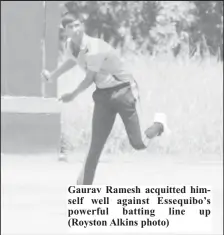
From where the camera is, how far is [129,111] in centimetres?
287

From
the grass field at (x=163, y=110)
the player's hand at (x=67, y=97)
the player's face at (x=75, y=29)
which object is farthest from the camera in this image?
the grass field at (x=163, y=110)

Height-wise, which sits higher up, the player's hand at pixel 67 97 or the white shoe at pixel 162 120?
the player's hand at pixel 67 97

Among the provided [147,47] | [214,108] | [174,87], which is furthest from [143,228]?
[214,108]

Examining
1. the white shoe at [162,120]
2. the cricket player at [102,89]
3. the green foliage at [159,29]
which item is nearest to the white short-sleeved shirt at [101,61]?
the cricket player at [102,89]

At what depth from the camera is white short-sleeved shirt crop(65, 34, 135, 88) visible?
280 centimetres

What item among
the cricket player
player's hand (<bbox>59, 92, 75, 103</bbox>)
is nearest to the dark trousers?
the cricket player

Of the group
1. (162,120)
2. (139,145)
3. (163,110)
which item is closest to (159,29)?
(163,110)

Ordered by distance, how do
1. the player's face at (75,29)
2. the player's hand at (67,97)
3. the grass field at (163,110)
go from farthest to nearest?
the grass field at (163,110) → the player's hand at (67,97) → the player's face at (75,29)

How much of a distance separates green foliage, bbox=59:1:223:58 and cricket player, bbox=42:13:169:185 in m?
0.62

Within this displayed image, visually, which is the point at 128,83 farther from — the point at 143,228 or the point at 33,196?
the point at 33,196

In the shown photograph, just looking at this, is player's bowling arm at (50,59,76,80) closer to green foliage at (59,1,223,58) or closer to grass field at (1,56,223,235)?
grass field at (1,56,223,235)

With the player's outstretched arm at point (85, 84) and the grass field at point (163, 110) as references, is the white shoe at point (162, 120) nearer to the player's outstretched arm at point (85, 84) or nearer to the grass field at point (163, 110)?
Answer: the grass field at point (163, 110)

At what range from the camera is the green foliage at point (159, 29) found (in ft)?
13.1

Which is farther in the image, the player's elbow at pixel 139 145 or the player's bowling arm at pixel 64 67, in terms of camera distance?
the player's elbow at pixel 139 145
